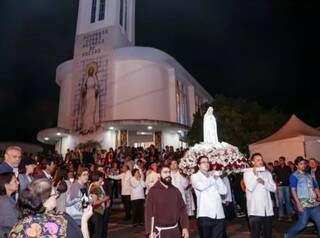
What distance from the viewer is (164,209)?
5504mm

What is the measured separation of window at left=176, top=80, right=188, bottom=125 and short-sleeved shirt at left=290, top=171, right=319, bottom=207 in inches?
1110

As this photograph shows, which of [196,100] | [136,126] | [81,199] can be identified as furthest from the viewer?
[196,100]

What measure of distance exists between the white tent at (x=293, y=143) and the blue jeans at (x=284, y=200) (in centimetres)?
405

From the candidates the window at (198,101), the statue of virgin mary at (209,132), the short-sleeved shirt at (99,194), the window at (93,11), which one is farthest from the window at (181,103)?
the short-sleeved shirt at (99,194)

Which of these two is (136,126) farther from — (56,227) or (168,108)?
(56,227)

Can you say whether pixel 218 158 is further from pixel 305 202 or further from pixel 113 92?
pixel 113 92

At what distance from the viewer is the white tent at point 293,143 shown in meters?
16.6

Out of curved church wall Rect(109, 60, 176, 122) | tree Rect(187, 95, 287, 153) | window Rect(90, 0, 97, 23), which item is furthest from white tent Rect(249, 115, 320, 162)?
window Rect(90, 0, 97, 23)

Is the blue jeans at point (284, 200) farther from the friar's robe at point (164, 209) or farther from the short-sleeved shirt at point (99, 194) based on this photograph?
the friar's robe at point (164, 209)

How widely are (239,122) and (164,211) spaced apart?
24.5 metres

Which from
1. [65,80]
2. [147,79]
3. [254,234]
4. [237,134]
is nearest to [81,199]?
[254,234]

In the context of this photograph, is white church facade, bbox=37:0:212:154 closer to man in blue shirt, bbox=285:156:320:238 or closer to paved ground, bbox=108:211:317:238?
paved ground, bbox=108:211:317:238

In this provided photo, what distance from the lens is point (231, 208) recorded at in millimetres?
12062

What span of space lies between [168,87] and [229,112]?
25.7 ft
